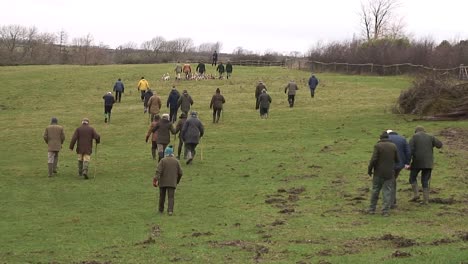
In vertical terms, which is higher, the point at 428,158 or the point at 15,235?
the point at 428,158

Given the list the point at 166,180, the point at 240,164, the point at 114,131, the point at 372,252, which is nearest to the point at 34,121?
the point at 114,131

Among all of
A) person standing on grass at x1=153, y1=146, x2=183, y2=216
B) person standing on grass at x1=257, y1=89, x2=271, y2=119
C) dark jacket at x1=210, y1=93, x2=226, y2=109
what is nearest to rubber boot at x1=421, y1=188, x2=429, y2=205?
person standing on grass at x1=153, y1=146, x2=183, y2=216

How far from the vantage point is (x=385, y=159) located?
16297mm

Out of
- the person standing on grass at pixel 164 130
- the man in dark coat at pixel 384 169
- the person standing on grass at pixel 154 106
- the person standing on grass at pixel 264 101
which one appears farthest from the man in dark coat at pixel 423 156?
the person standing on grass at pixel 264 101

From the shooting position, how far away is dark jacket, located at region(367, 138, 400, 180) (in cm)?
1631

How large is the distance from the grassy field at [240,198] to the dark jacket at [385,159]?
A: 1.06 m

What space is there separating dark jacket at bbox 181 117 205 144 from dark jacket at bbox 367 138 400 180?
940cm

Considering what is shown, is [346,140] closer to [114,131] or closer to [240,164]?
[240,164]

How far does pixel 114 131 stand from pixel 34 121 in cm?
769

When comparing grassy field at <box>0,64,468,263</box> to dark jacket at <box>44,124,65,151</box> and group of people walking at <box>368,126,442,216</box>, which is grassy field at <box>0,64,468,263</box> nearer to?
group of people walking at <box>368,126,442,216</box>

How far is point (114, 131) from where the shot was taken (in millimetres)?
34812

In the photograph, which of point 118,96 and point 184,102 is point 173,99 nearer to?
point 184,102

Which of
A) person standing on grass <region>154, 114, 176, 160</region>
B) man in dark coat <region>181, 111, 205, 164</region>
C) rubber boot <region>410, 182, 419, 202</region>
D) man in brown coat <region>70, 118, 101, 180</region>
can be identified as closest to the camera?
rubber boot <region>410, 182, 419, 202</region>

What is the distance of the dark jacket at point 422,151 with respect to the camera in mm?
17406
